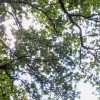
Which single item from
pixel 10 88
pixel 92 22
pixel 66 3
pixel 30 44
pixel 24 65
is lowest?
pixel 10 88

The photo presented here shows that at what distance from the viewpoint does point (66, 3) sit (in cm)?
1802

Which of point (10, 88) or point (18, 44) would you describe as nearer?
Answer: point (18, 44)

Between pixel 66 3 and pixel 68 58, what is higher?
pixel 66 3

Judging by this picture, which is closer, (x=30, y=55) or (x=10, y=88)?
(x=30, y=55)

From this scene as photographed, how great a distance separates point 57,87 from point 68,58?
259cm

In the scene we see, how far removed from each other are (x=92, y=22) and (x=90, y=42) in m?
1.63

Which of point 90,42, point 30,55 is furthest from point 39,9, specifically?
point 90,42

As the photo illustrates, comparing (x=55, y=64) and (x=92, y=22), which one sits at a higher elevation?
(x=92, y=22)

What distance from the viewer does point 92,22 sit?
1898 centimetres

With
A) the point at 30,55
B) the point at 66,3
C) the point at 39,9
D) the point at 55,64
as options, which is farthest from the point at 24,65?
the point at 66,3

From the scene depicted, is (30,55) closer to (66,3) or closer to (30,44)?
(30,44)

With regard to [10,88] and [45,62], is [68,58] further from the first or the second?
[10,88]

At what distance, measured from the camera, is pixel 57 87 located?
19250mm

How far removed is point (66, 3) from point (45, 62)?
5047 millimetres
